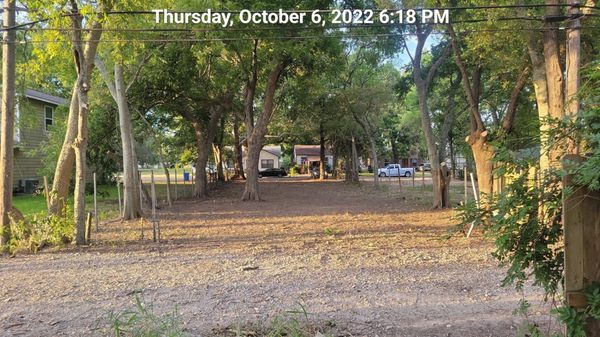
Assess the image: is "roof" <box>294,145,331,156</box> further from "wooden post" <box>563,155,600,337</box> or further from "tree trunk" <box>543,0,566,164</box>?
"wooden post" <box>563,155,600,337</box>

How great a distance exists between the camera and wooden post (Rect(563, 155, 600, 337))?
306 cm

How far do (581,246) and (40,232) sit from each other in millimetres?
9440

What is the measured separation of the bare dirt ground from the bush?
457 millimetres

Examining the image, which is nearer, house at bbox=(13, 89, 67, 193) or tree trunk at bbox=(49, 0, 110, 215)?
tree trunk at bbox=(49, 0, 110, 215)

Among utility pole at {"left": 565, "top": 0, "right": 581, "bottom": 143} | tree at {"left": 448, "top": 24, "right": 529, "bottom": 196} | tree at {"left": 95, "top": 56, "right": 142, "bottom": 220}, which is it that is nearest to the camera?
utility pole at {"left": 565, "top": 0, "right": 581, "bottom": 143}

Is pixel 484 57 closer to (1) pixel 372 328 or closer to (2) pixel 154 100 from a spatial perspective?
A: (1) pixel 372 328

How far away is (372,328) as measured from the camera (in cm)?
477

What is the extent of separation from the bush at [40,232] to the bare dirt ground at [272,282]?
46 centimetres

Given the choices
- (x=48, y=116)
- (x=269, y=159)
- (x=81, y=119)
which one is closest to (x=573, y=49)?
(x=81, y=119)

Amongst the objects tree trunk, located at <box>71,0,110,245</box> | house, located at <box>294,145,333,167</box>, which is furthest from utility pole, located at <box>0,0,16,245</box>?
house, located at <box>294,145,333,167</box>

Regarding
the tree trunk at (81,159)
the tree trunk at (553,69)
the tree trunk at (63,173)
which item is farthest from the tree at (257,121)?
the tree trunk at (553,69)

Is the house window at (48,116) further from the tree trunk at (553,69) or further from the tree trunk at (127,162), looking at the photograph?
the tree trunk at (553,69)

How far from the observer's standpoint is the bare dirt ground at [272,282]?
505cm

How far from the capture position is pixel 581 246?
3.09 m
